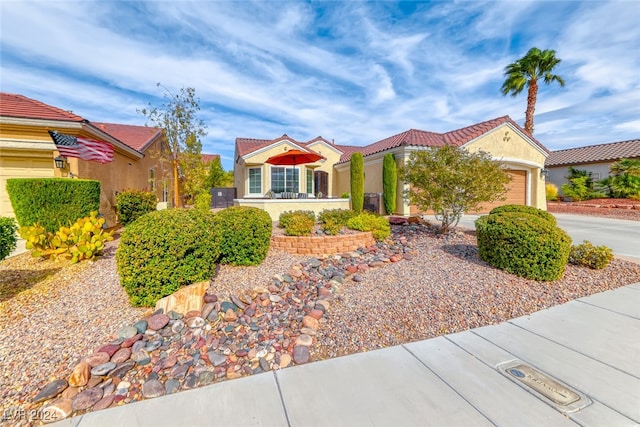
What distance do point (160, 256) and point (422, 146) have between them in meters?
12.8

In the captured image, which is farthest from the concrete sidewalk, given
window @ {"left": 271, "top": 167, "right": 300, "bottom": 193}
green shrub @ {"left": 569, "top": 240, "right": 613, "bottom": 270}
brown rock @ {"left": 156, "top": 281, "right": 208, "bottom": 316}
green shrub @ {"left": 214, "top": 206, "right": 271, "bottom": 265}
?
window @ {"left": 271, "top": 167, "right": 300, "bottom": 193}

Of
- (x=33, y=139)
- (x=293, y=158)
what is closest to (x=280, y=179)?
(x=293, y=158)

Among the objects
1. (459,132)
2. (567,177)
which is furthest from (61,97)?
(567,177)

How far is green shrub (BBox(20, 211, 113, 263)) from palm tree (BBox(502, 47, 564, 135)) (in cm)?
2555

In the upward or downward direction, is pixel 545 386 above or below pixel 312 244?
below

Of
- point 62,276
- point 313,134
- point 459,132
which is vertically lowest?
point 62,276

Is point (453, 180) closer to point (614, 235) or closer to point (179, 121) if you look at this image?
point (614, 235)

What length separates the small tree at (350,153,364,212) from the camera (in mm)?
14127

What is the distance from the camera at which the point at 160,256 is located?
3975mm

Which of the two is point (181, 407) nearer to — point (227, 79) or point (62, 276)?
point (62, 276)

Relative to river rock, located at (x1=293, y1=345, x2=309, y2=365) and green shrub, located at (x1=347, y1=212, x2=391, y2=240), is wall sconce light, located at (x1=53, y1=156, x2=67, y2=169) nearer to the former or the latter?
green shrub, located at (x1=347, y1=212, x2=391, y2=240)

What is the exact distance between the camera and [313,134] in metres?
21.7

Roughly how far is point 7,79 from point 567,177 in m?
35.7

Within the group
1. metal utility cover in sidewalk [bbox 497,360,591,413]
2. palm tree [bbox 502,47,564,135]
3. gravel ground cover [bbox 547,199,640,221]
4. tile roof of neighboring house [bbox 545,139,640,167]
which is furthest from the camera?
tile roof of neighboring house [bbox 545,139,640,167]
